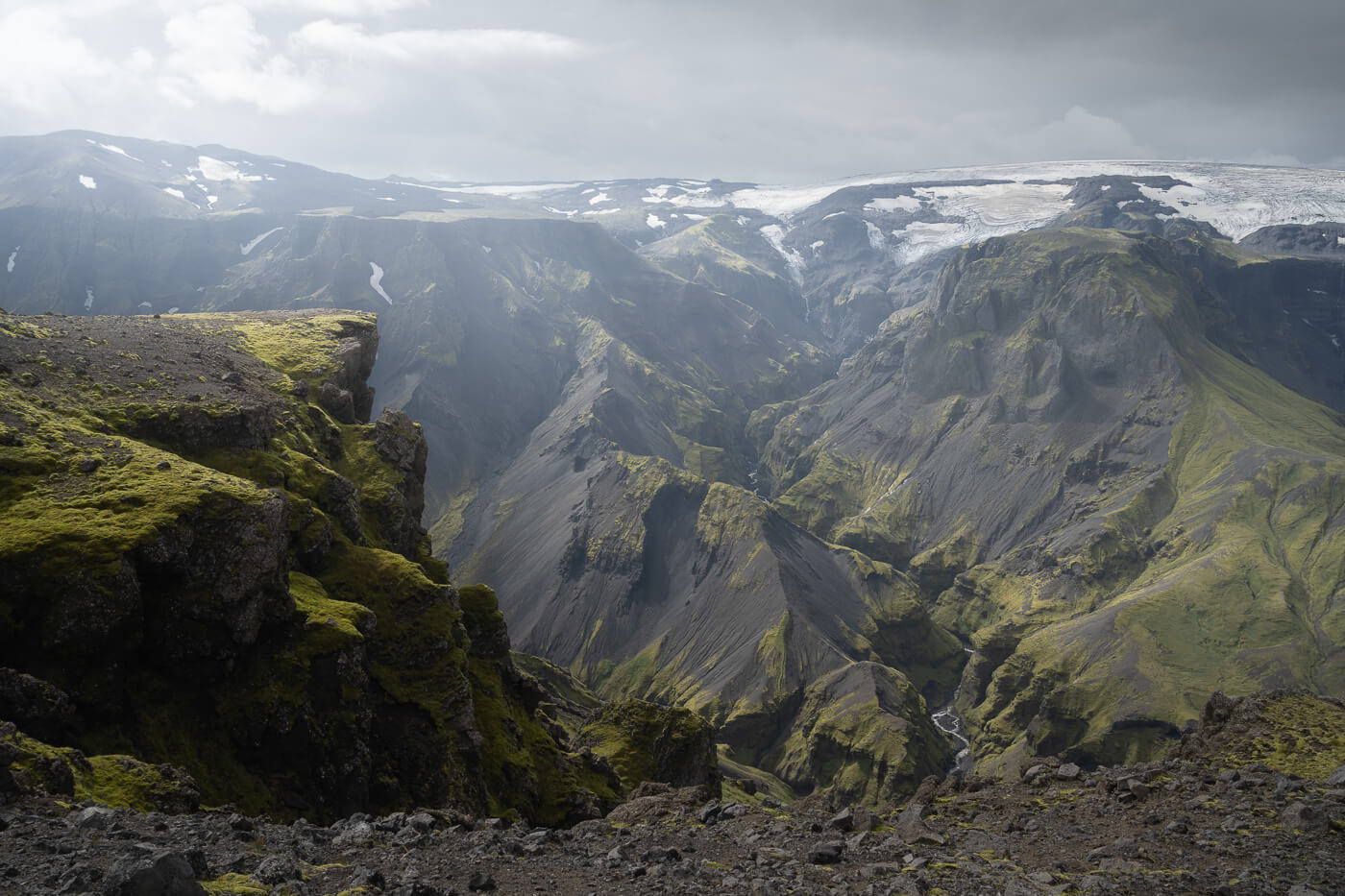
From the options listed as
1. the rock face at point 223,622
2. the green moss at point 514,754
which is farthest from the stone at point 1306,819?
the green moss at point 514,754

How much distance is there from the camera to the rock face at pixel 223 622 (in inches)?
1431

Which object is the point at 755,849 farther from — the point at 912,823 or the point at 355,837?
the point at 355,837

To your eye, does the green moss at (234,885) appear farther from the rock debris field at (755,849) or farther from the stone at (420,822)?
the stone at (420,822)

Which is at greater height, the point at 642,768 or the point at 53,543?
the point at 53,543

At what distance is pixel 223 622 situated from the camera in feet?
139

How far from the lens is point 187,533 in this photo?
42.1 metres

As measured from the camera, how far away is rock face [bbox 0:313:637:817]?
119 ft

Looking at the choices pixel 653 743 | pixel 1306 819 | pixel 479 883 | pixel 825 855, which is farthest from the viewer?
pixel 653 743

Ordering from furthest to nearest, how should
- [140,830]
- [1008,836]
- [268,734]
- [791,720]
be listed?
1. [791,720]
2. [268,734]
3. [1008,836]
4. [140,830]

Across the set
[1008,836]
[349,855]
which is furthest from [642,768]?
[349,855]

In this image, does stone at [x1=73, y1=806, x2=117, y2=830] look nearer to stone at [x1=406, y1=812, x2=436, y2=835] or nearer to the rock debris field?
the rock debris field

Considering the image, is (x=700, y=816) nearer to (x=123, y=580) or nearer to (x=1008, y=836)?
(x=1008, y=836)

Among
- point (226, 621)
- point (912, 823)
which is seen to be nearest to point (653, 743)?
point (912, 823)

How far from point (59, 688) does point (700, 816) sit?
29229mm
